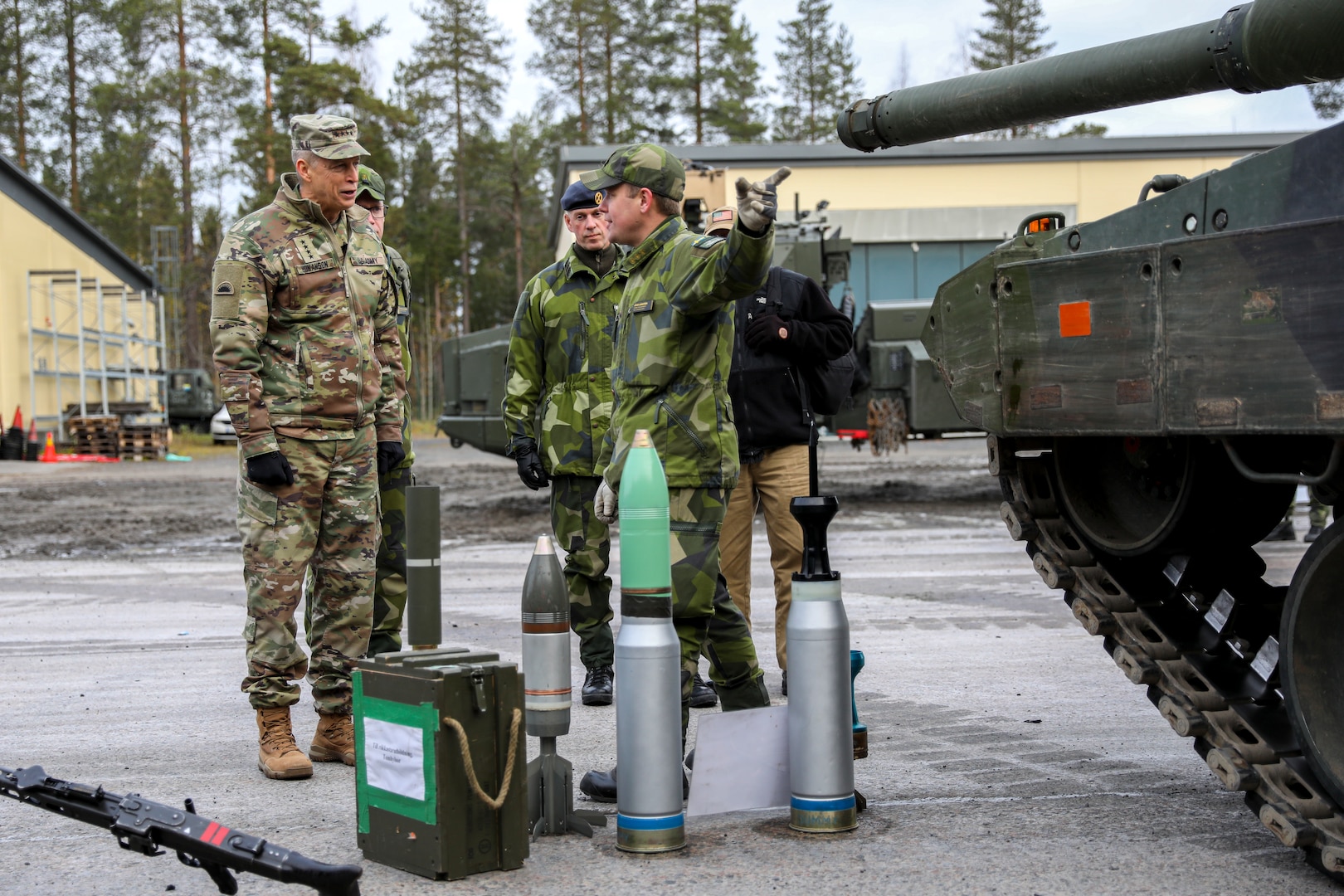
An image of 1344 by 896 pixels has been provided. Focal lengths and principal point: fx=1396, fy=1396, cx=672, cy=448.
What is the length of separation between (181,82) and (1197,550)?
4702 centimetres

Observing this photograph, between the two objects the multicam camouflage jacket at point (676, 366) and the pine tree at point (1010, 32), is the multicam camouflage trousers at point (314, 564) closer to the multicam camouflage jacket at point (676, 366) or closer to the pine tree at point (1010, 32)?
the multicam camouflage jacket at point (676, 366)

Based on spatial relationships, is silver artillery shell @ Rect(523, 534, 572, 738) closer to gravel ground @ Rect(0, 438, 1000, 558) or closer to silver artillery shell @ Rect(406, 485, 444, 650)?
silver artillery shell @ Rect(406, 485, 444, 650)

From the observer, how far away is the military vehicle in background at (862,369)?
48.7ft

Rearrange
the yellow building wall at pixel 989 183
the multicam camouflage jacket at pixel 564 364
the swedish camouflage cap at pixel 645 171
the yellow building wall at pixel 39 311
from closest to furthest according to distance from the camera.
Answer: the swedish camouflage cap at pixel 645 171, the multicam camouflage jacket at pixel 564 364, the yellow building wall at pixel 39 311, the yellow building wall at pixel 989 183

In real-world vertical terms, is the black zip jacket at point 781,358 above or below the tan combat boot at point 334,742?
above

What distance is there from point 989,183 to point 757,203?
109 feet

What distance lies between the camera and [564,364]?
6.58 meters

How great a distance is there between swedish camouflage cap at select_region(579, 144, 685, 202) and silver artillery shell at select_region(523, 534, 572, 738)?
123 centimetres

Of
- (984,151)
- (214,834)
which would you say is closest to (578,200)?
(214,834)

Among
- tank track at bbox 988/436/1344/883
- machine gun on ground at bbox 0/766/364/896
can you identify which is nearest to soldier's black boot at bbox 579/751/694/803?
machine gun on ground at bbox 0/766/364/896

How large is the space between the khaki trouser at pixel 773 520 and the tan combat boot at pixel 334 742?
175 centimetres

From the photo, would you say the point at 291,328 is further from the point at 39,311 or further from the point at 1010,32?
the point at 1010,32

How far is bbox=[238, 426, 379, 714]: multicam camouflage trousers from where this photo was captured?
508 cm

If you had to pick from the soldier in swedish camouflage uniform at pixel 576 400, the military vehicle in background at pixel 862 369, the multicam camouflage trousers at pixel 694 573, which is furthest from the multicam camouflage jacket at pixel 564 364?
the military vehicle in background at pixel 862 369
